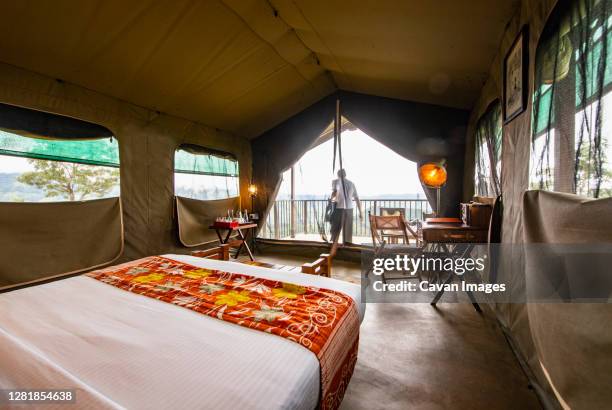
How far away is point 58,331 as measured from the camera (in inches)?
40.3

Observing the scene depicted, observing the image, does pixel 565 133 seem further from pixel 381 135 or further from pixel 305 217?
pixel 305 217

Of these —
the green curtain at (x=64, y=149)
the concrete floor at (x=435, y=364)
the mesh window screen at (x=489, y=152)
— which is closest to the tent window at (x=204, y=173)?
the green curtain at (x=64, y=149)

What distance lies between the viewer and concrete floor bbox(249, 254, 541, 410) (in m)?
1.38

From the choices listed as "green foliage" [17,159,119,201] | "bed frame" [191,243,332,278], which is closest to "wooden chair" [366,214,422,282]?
"bed frame" [191,243,332,278]

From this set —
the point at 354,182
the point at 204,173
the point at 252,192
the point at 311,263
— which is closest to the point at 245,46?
the point at 204,173

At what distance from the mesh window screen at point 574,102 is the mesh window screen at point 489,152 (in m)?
0.90

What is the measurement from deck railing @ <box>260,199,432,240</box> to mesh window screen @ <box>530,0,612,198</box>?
362 centimetres

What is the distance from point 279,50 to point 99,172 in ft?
8.11

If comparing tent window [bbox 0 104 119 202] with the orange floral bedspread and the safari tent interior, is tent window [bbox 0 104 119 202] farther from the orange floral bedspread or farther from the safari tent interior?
the orange floral bedspread

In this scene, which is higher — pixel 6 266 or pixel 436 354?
pixel 6 266

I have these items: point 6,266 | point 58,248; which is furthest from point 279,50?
point 6,266

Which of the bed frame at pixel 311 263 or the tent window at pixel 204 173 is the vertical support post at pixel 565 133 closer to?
the bed frame at pixel 311 263

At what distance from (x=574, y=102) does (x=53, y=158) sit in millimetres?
3915

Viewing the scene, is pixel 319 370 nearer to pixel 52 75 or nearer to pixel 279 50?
pixel 279 50
